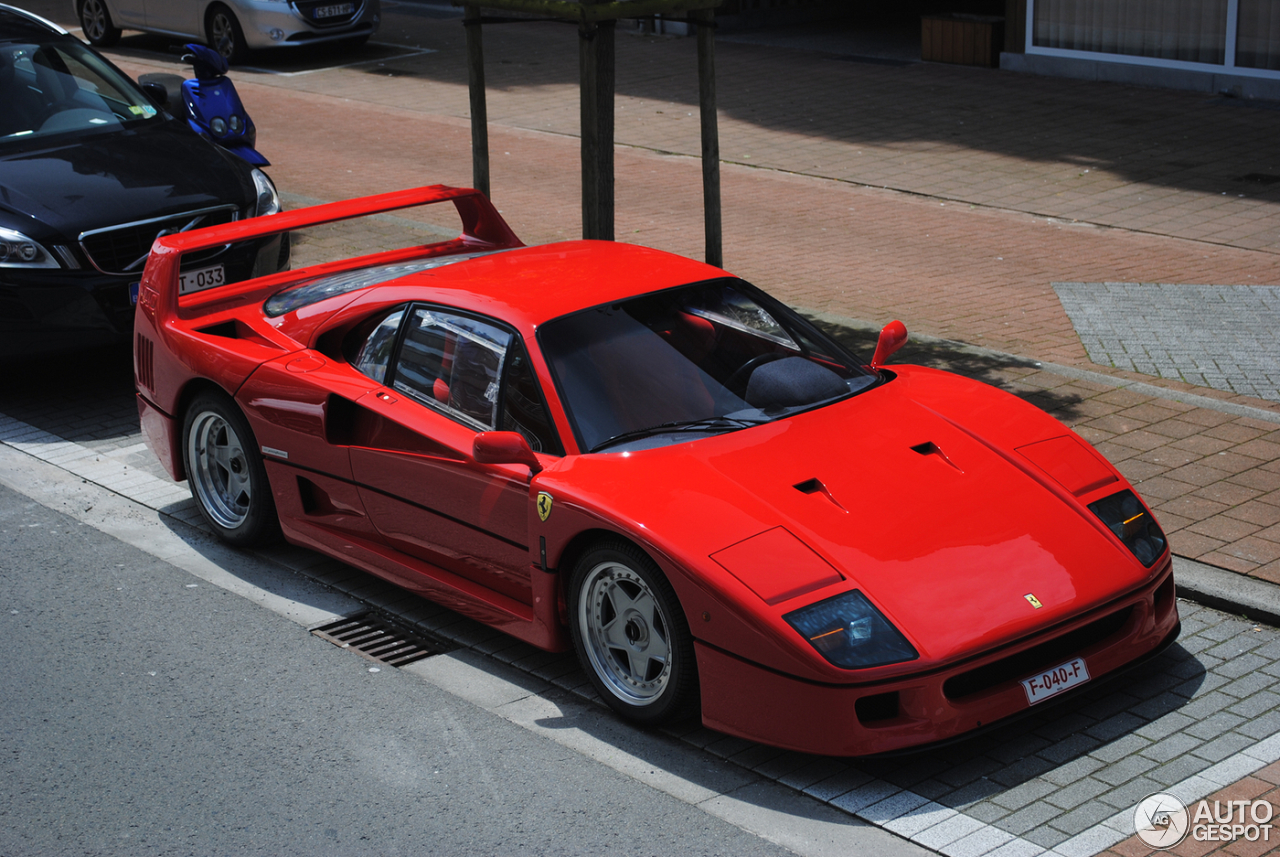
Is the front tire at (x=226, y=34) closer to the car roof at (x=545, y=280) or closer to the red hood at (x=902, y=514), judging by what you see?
the car roof at (x=545, y=280)

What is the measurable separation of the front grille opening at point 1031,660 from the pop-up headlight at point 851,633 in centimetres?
21

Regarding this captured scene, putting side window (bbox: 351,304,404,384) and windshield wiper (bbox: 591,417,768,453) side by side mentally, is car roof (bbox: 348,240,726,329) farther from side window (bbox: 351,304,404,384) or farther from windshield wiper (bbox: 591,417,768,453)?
windshield wiper (bbox: 591,417,768,453)

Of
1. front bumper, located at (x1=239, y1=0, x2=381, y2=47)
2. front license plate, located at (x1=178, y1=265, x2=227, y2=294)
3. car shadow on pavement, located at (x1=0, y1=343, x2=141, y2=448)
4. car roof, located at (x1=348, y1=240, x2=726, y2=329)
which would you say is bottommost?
car shadow on pavement, located at (x1=0, y1=343, x2=141, y2=448)

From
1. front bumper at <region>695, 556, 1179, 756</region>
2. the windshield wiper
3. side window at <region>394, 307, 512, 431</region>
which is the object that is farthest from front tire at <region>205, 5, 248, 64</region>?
front bumper at <region>695, 556, 1179, 756</region>

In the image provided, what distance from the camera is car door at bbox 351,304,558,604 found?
5.30 meters

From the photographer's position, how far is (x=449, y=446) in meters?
5.45

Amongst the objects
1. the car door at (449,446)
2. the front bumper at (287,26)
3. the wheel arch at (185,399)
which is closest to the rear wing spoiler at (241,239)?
the wheel arch at (185,399)

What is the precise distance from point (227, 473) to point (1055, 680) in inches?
151

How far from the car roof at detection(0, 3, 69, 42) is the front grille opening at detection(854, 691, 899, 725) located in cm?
850

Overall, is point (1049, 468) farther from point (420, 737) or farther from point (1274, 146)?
point (1274, 146)

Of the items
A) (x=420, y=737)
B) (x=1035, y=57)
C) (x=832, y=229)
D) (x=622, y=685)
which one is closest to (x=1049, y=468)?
(x=622, y=685)

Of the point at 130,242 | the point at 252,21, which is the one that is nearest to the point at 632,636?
the point at 130,242

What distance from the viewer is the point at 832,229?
1191 cm

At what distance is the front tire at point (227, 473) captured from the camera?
6.41 m
